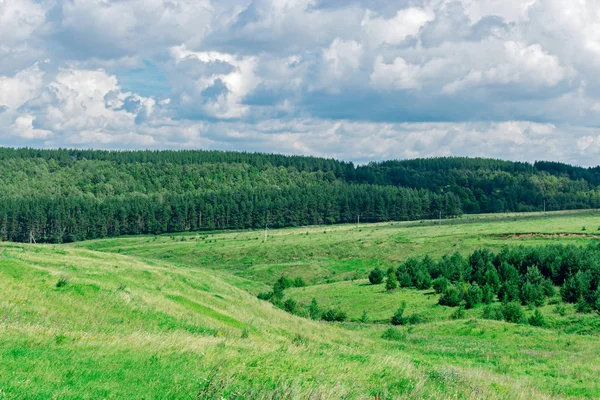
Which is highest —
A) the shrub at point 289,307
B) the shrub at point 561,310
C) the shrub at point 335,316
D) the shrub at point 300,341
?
the shrub at point 300,341

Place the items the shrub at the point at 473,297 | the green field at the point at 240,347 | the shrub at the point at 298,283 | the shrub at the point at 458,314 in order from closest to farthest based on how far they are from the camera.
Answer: the green field at the point at 240,347
the shrub at the point at 458,314
the shrub at the point at 473,297
the shrub at the point at 298,283

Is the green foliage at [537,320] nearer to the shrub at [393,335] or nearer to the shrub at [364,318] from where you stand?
the shrub at [393,335]

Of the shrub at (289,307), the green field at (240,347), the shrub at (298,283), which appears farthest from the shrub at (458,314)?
the shrub at (298,283)

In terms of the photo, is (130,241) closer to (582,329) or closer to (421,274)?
(421,274)

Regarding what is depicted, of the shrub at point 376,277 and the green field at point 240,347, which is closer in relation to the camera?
the green field at point 240,347

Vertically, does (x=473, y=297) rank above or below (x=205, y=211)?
below

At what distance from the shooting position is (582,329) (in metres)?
37.6

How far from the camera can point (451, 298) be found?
5159 cm

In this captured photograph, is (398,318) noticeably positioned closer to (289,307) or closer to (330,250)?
(289,307)

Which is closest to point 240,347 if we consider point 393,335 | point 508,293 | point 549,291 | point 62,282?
point 62,282

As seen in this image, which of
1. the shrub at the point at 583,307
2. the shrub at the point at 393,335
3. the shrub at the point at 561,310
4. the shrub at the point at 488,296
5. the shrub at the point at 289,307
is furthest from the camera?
the shrub at the point at 289,307

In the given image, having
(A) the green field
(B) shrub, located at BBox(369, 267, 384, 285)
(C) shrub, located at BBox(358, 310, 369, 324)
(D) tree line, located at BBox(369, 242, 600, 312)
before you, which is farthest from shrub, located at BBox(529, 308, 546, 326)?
(B) shrub, located at BBox(369, 267, 384, 285)

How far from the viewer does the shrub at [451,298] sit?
51.5m

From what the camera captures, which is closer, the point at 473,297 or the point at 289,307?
the point at 473,297
